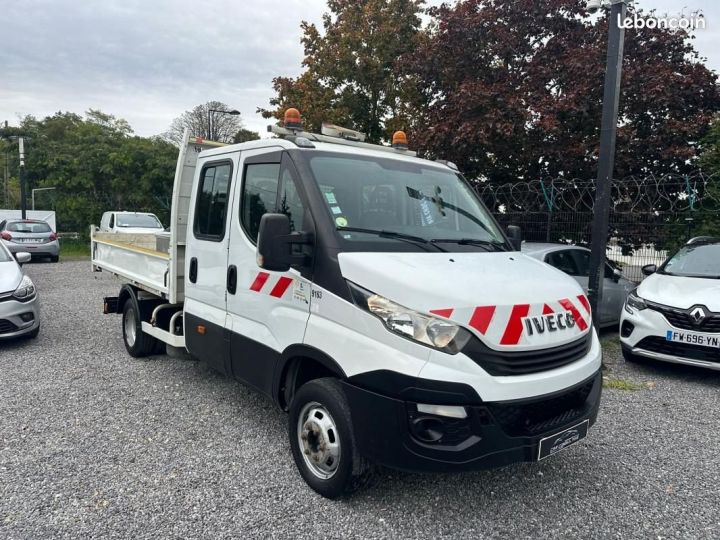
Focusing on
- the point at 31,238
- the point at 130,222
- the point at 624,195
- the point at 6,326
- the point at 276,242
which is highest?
the point at 624,195

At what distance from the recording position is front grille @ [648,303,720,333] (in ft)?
17.7

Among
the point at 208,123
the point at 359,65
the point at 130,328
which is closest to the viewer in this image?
the point at 130,328

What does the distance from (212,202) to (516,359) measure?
277cm

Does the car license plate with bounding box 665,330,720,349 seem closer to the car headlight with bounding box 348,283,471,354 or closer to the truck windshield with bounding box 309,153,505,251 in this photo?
the truck windshield with bounding box 309,153,505,251

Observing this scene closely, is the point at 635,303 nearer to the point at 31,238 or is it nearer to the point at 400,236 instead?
the point at 400,236

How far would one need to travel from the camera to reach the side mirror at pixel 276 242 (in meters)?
3.02

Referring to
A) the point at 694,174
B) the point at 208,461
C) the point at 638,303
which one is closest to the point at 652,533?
the point at 208,461

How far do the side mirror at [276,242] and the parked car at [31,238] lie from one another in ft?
54.8

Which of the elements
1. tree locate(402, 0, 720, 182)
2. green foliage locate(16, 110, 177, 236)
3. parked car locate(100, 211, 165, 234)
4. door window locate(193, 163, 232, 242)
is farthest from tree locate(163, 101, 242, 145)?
door window locate(193, 163, 232, 242)

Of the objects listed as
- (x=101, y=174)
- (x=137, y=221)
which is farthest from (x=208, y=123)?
(x=137, y=221)

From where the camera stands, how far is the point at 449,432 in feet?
8.93

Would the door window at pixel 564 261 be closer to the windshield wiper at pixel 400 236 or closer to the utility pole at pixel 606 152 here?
the utility pole at pixel 606 152

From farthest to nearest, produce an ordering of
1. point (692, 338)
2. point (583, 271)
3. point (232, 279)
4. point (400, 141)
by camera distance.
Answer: point (583, 271) < point (692, 338) < point (400, 141) < point (232, 279)

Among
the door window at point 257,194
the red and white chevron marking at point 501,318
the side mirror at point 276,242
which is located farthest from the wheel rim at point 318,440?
the door window at point 257,194
